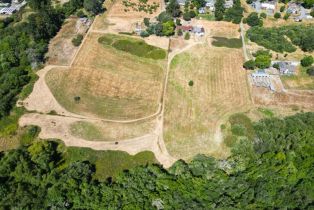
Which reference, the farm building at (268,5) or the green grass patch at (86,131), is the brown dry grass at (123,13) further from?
the green grass patch at (86,131)

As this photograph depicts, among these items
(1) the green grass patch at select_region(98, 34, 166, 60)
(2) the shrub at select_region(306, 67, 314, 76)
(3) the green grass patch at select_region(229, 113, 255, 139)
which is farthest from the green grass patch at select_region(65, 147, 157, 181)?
(2) the shrub at select_region(306, 67, 314, 76)

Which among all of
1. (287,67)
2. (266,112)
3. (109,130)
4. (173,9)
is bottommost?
(266,112)

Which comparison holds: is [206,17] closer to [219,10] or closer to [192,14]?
[219,10]

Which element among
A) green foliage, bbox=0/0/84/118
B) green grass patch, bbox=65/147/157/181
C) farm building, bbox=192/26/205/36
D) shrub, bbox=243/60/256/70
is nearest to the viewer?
green grass patch, bbox=65/147/157/181

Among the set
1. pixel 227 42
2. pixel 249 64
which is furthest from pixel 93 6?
pixel 249 64

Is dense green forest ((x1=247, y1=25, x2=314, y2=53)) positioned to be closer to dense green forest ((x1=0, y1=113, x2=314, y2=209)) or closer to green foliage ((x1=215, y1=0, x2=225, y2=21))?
green foliage ((x1=215, y1=0, x2=225, y2=21))

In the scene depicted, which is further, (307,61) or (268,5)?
(268,5)

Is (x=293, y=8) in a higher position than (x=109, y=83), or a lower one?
lower
